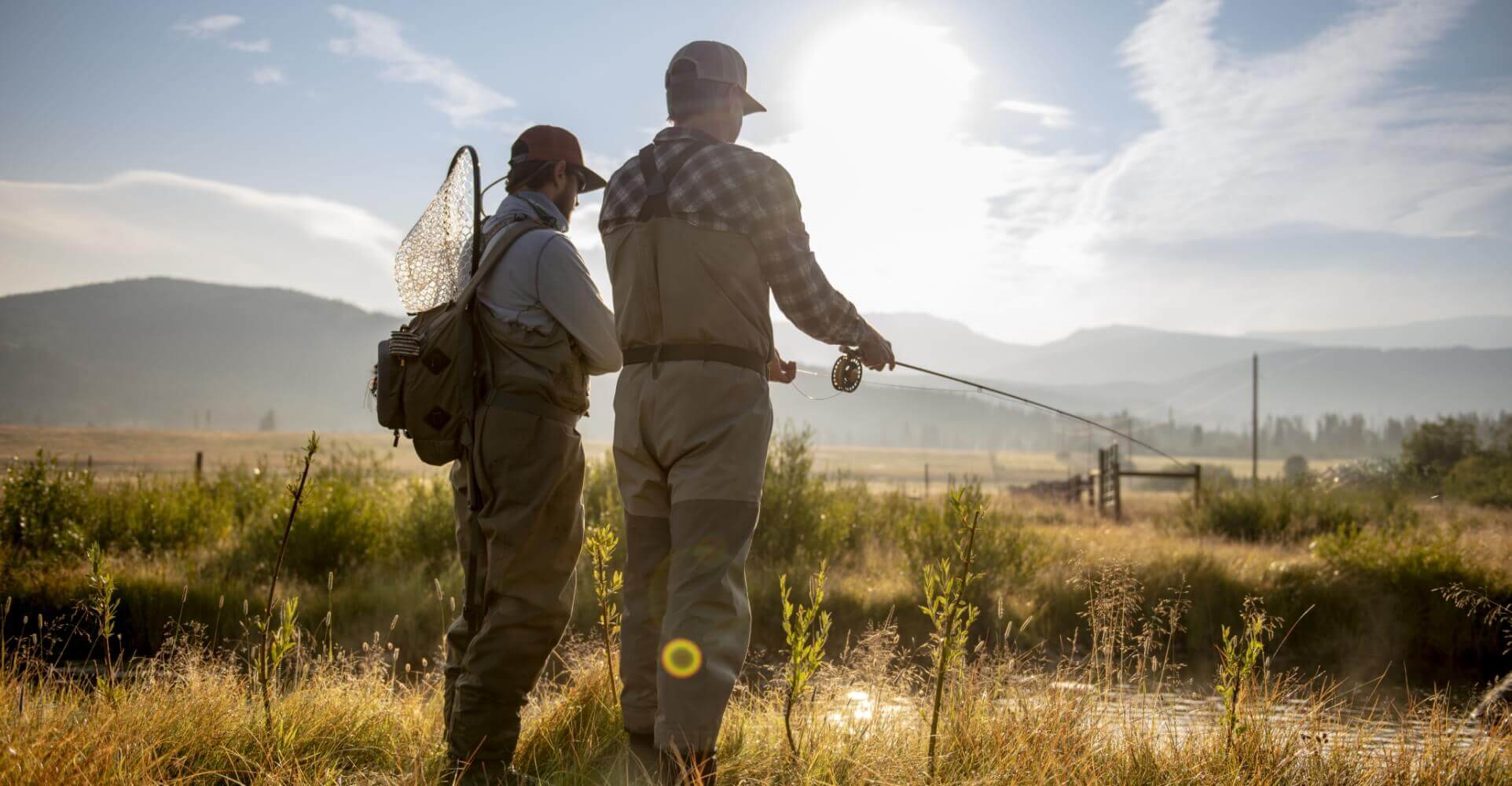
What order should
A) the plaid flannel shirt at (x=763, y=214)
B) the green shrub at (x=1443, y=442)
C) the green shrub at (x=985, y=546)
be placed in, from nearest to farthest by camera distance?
the plaid flannel shirt at (x=763, y=214), the green shrub at (x=985, y=546), the green shrub at (x=1443, y=442)

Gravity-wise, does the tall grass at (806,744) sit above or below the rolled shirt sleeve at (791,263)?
below

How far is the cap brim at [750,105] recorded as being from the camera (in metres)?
3.02

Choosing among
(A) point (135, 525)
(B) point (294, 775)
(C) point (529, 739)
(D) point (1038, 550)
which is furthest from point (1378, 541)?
(A) point (135, 525)

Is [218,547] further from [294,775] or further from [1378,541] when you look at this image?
[1378,541]

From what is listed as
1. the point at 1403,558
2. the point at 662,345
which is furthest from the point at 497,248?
the point at 1403,558

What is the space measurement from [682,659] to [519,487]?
718mm

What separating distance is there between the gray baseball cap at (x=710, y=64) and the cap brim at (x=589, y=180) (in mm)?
548

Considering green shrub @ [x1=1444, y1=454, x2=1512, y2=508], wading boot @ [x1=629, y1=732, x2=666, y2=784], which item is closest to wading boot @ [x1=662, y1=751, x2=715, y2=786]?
wading boot @ [x1=629, y1=732, x2=666, y2=784]

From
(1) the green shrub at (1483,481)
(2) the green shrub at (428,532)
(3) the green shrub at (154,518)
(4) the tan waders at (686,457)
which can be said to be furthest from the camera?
(1) the green shrub at (1483,481)

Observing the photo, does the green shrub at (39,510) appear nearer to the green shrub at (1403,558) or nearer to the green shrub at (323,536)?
the green shrub at (323,536)

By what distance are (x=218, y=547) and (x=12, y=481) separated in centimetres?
197

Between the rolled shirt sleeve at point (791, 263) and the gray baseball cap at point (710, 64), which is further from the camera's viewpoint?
the gray baseball cap at point (710, 64)

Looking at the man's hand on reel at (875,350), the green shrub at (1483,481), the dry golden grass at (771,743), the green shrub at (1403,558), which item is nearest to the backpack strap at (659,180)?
the man's hand on reel at (875,350)

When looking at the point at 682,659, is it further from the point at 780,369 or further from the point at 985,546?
the point at 985,546
